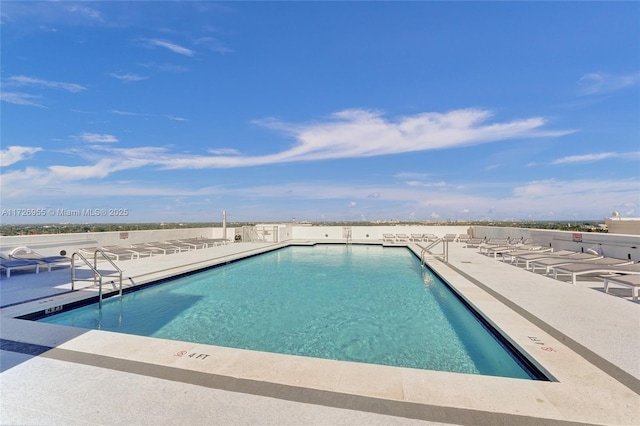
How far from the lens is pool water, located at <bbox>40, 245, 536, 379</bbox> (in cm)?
338

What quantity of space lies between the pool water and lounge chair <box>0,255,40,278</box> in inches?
132

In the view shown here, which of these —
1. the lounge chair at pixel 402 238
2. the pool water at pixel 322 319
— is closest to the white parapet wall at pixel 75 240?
the pool water at pixel 322 319

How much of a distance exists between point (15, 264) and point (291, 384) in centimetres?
830

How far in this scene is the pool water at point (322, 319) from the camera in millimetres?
3375

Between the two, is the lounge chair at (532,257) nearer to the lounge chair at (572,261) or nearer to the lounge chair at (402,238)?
the lounge chair at (572,261)

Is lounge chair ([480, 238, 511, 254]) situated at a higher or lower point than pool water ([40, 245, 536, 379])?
higher

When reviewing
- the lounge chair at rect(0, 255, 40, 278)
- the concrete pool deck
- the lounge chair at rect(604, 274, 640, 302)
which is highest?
the lounge chair at rect(0, 255, 40, 278)

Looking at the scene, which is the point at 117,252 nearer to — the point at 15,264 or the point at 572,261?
the point at 15,264

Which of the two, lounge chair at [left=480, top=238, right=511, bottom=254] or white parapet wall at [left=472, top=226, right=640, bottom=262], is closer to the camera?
white parapet wall at [left=472, top=226, right=640, bottom=262]

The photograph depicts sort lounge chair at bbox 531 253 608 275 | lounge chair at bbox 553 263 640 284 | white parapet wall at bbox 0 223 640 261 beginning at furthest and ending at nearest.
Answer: white parapet wall at bbox 0 223 640 261, lounge chair at bbox 531 253 608 275, lounge chair at bbox 553 263 640 284

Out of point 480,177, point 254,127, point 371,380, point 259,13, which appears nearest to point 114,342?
point 371,380

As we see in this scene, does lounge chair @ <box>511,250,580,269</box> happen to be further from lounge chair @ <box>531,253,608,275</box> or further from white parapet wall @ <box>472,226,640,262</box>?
white parapet wall @ <box>472,226,640,262</box>

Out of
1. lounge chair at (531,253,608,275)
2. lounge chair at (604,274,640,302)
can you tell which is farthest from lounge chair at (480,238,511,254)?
lounge chair at (604,274,640,302)

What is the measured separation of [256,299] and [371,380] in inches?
153
